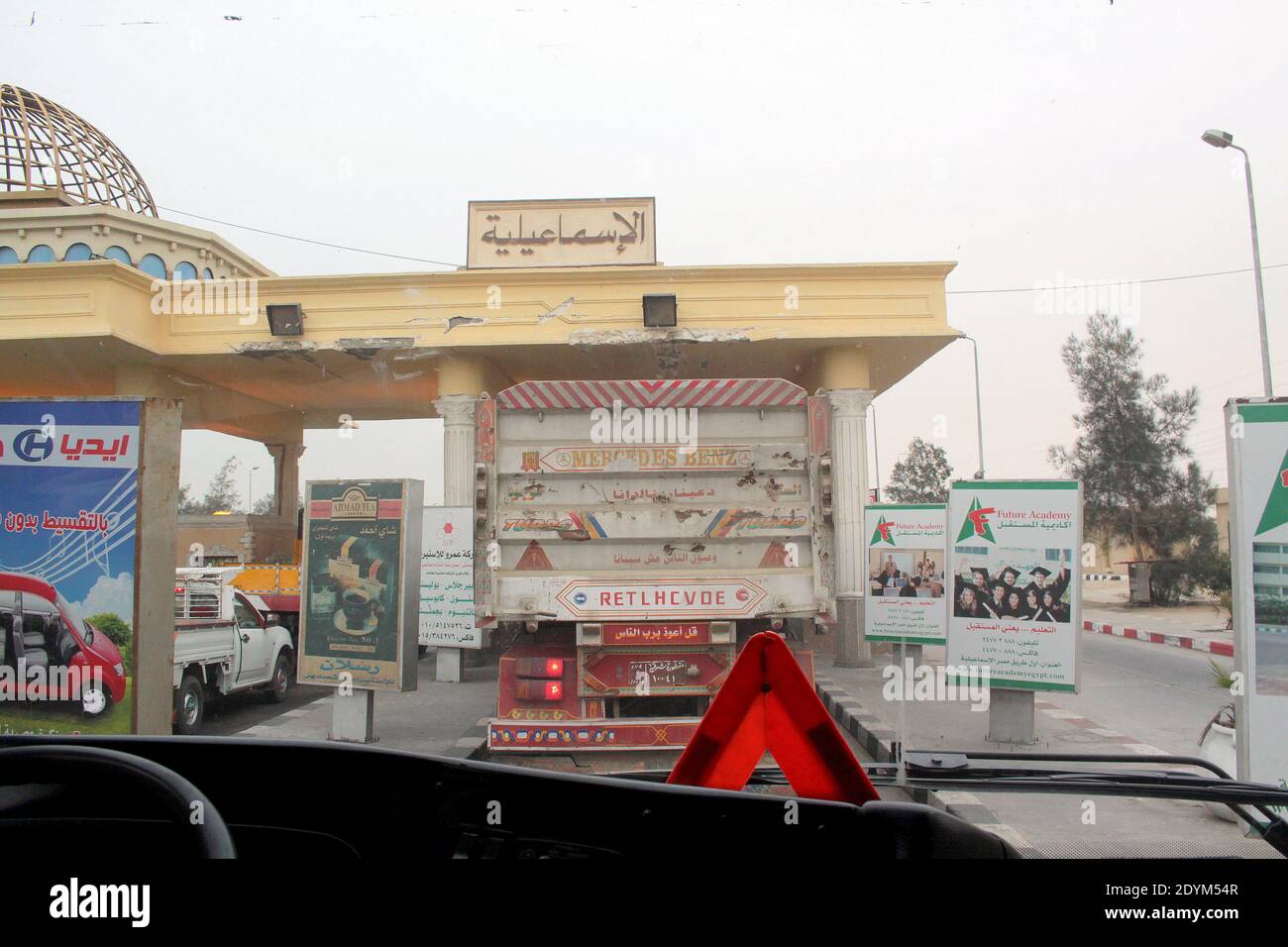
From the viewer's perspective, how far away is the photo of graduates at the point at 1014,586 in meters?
Answer: 6.60

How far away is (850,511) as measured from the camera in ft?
41.9

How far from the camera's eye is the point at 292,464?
21.6 m

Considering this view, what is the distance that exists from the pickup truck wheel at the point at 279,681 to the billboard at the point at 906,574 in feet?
22.6

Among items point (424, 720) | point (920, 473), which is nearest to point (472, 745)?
point (424, 720)

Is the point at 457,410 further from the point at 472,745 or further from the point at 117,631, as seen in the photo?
the point at 117,631

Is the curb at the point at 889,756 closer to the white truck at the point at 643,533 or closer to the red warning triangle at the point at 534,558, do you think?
the white truck at the point at 643,533

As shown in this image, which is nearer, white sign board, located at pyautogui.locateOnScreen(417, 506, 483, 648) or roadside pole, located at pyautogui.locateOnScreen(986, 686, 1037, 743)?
roadside pole, located at pyautogui.locateOnScreen(986, 686, 1037, 743)

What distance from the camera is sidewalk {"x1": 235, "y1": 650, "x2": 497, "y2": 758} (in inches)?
284

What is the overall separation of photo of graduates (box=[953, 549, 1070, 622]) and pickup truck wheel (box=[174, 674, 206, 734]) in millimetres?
6900

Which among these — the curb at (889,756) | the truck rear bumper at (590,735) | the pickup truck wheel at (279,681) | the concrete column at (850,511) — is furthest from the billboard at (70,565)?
the concrete column at (850,511)

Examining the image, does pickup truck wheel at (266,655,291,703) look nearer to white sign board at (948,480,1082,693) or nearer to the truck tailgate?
the truck tailgate
